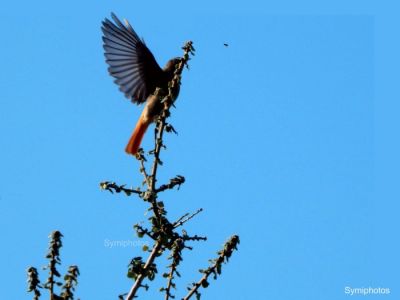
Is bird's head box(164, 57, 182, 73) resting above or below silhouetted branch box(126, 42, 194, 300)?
above

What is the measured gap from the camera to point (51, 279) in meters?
3.02

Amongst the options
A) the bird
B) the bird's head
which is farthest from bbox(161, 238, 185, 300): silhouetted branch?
the bird's head

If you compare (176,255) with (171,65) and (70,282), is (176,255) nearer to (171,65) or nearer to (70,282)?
(70,282)

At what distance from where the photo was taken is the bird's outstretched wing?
622 centimetres

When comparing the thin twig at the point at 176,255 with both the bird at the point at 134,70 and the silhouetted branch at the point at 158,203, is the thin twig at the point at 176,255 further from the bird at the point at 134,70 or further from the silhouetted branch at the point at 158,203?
the bird at the point at 134,70

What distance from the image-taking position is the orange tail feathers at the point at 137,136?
21.0 ft

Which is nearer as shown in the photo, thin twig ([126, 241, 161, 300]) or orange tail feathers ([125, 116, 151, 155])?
thin twig ([126, 241, 161, 300])

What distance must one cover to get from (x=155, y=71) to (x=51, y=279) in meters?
3.92

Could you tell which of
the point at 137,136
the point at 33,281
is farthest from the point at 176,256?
the point at 137,136

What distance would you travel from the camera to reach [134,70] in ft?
21.5

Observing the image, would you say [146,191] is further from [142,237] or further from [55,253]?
[55,253]

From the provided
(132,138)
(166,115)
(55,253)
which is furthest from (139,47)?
(55,253)

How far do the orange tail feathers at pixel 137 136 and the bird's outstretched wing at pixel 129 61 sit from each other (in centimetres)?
29

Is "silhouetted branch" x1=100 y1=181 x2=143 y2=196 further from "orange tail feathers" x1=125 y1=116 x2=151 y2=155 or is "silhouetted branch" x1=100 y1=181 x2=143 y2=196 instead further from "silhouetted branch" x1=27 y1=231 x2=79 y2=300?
"orange tail feathers" x1=125 y1=116 x2=151 y2=155
